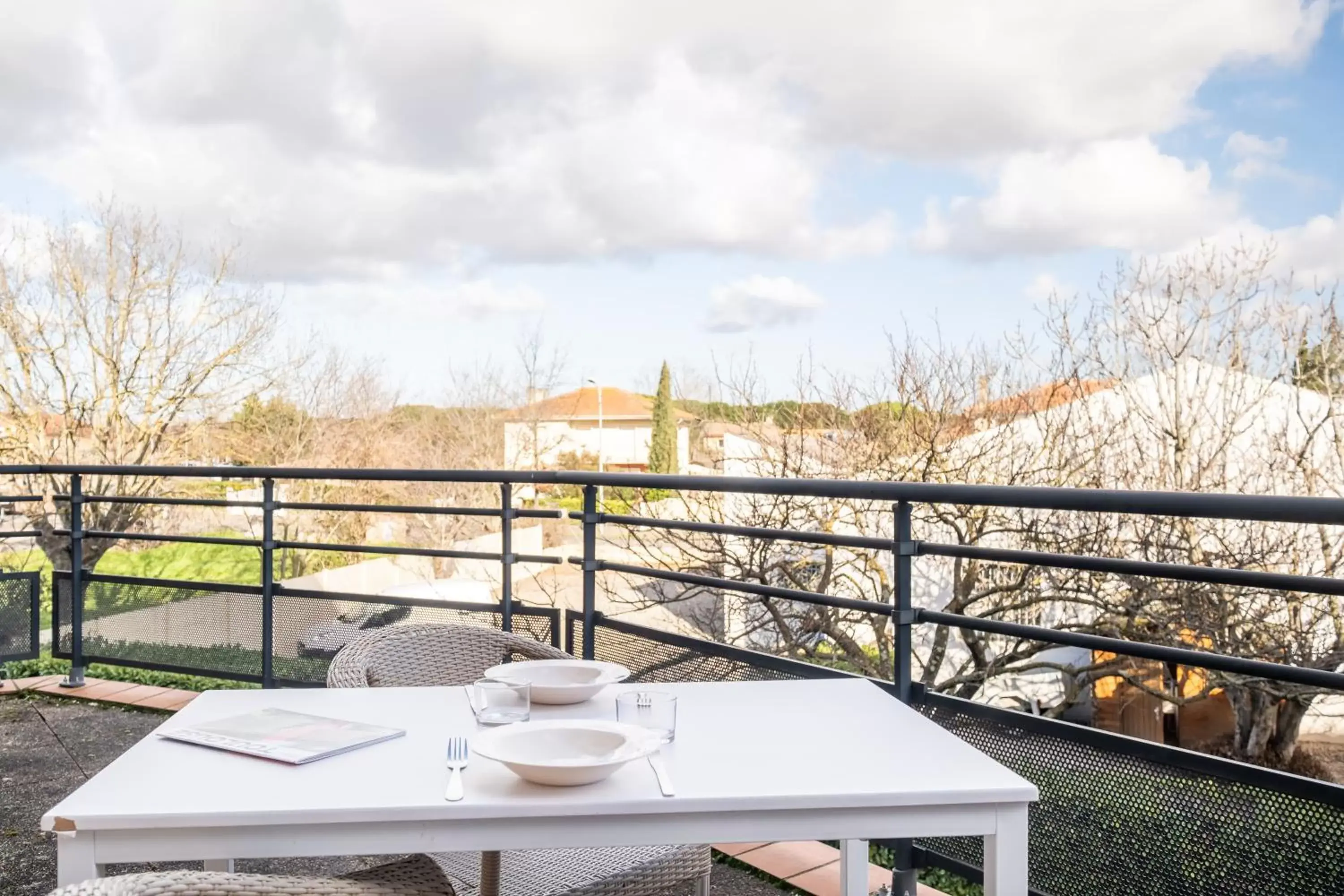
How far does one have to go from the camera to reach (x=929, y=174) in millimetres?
36875

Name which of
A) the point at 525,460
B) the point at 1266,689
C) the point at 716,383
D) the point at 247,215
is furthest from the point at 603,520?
the point at 247,215

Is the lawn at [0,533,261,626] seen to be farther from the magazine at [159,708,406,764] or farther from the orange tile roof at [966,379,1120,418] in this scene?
the magazine at [159,708,406,764]

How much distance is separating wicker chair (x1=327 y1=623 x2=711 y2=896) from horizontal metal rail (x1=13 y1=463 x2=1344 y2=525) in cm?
81

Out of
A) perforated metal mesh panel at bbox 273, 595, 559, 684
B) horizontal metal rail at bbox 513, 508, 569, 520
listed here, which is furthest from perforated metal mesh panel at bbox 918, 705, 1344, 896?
perforated metal mesh panel at bbox 273, 595, 559, 684

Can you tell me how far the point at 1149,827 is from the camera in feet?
6.43

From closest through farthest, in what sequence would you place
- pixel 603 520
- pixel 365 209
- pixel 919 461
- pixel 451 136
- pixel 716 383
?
pixel 603 520 → pixel 919 461 → pixel 716 383 → pixel 451 136 → pixel 365 209

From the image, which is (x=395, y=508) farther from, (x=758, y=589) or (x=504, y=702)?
(x=504, y=702)

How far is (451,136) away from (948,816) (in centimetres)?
3282

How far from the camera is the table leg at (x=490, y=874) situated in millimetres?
1535

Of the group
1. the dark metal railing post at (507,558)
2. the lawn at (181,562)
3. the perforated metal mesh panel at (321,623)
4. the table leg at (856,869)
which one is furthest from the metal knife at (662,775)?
the lawn at (181,562)

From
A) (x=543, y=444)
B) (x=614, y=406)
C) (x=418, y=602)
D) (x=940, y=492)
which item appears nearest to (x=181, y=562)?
(x=543, y=444)

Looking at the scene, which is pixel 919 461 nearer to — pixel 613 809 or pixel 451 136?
pixel 613 809

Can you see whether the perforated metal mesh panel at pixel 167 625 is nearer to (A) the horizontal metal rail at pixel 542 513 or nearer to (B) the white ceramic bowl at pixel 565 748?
(A) the horizontal metal rail at pixel 542 513

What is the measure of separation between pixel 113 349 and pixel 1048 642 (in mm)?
13052
